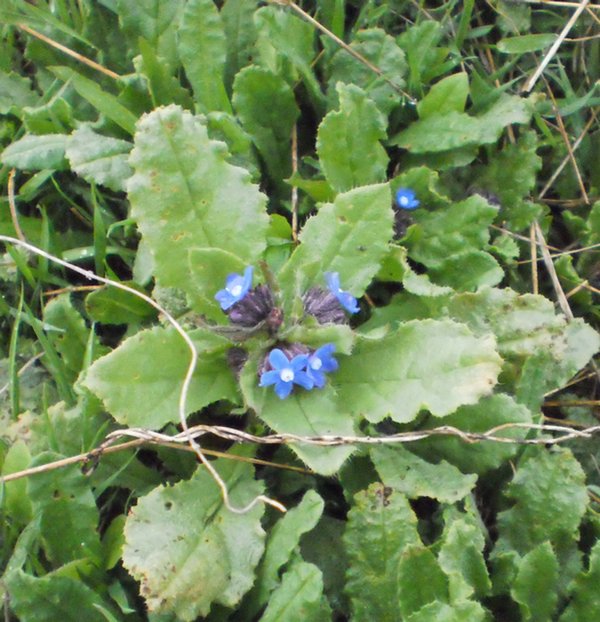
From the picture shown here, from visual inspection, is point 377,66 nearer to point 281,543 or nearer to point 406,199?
point 406,199

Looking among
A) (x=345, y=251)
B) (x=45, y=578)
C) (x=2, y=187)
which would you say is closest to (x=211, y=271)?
(x=345, y=251)

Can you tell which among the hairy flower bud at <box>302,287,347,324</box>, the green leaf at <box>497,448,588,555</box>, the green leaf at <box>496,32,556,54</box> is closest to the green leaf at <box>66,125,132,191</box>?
the hairy flower bud at <box>302,287,347,324</box>

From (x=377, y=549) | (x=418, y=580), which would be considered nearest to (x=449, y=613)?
(x=418, y=580)

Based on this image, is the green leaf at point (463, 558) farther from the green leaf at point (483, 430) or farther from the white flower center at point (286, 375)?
the white flower center at point (286, 375)

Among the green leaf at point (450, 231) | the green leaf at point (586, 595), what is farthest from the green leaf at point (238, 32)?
the green leaf at point (586, 595)

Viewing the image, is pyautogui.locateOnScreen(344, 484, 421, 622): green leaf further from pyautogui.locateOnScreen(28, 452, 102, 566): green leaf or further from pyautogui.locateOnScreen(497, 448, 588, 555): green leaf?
pyautogui.locateOnScreen(28, 452, 102, 566): green leaf

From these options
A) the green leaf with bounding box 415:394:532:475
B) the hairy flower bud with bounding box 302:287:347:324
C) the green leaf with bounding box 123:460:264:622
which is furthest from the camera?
the green leaf with bounding box 415:394:532:475

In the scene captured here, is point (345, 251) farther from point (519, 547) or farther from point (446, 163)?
point (519, 547)
